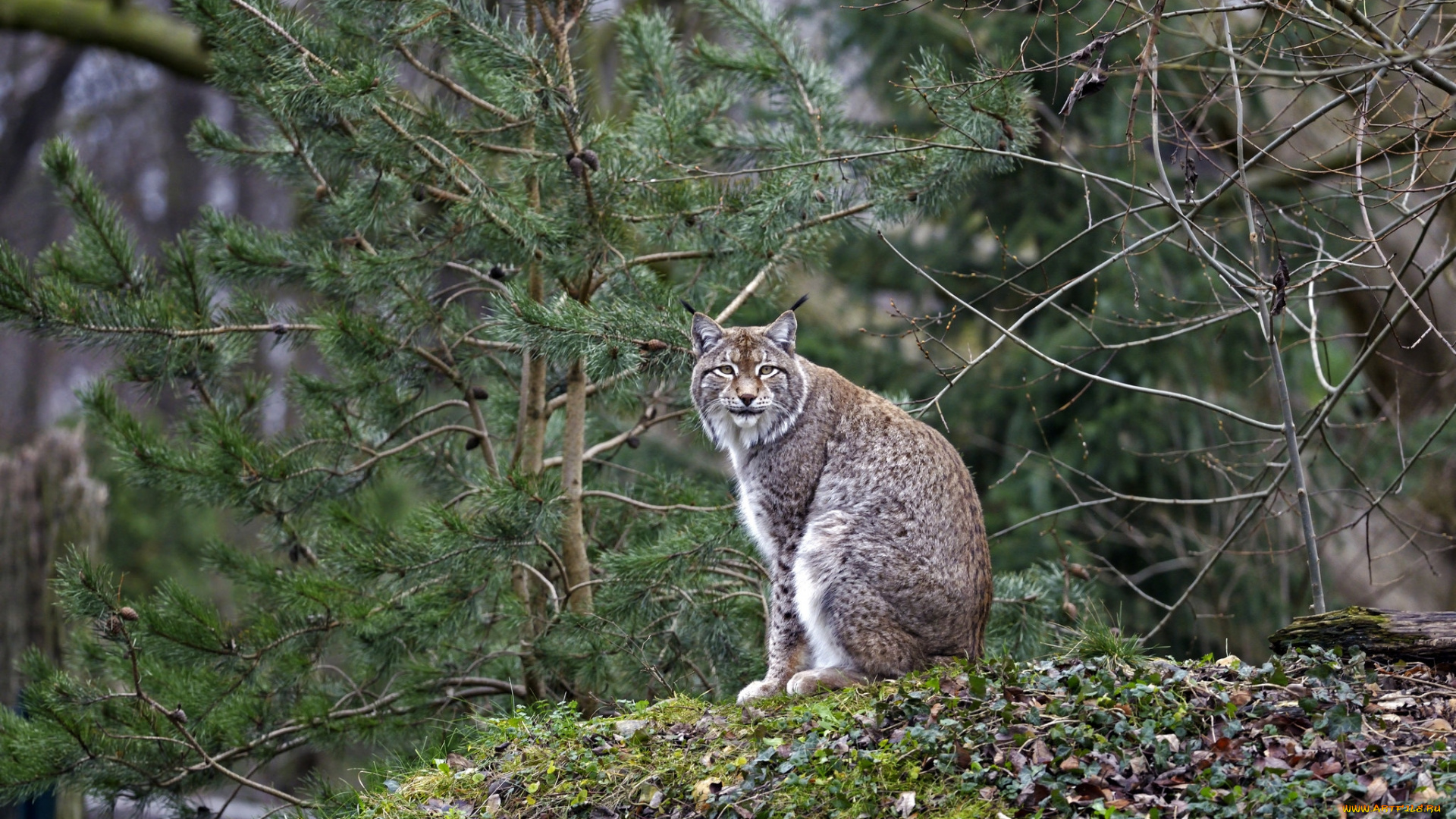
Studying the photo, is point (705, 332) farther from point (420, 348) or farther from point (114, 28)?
point (114, 28)

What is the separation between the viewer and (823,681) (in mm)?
5098

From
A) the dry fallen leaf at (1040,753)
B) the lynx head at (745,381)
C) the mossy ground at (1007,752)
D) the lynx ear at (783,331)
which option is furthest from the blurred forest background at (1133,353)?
the dry fallen leaf at (1040,753)

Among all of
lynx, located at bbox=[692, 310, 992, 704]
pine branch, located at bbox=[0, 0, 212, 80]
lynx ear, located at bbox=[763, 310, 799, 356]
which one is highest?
pine branch, located at bbox=[0, 0, 212, 80]

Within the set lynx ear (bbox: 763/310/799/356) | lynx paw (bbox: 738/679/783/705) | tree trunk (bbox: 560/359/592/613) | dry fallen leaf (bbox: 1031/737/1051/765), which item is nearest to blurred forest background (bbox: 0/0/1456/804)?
tree trunk (bbox: 560/359/592/613)

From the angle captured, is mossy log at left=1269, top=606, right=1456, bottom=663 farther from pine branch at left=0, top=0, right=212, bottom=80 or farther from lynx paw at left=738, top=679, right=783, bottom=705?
pine branch at left=0, top=0, right=212, bottom=80

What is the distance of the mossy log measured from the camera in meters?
4.54

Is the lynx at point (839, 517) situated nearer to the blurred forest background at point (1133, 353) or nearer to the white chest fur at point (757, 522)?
the white chest fur at point (757, 522)

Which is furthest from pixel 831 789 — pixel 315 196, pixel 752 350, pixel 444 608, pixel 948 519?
pixel 315 196

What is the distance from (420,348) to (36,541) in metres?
3.32

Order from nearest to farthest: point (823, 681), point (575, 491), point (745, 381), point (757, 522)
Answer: point (823, 681)
point (745, 381)
point (757, 522)
point (575, 491)

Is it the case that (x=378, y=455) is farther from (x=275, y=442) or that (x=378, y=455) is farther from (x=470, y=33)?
(x=470, y=33)

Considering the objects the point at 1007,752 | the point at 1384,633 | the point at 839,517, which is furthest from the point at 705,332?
the point at 1384,633

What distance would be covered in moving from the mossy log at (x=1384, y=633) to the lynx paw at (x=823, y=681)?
5.86ft

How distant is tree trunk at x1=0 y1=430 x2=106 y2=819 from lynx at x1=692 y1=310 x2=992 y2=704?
4796 millimetres
